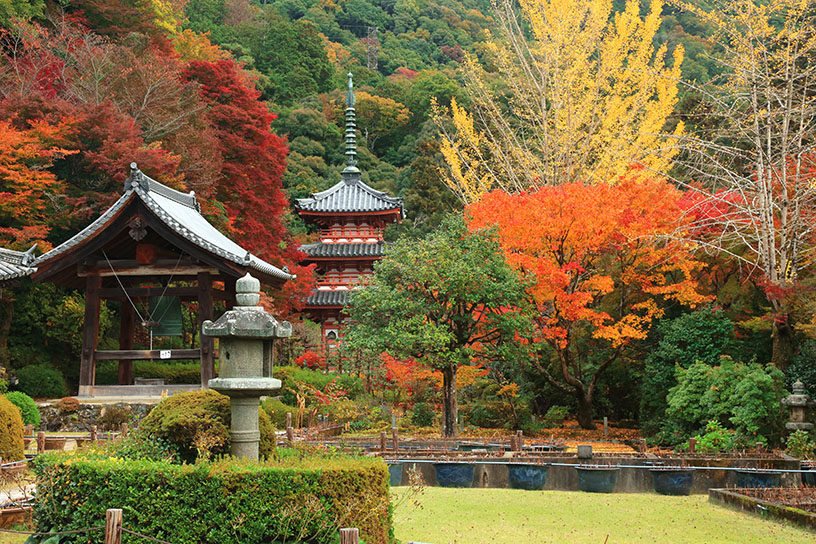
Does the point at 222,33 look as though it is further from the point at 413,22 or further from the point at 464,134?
the point at 464,134

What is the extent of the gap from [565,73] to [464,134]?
4837 millimetres

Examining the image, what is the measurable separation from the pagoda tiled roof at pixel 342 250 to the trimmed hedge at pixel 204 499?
27203 millimetres

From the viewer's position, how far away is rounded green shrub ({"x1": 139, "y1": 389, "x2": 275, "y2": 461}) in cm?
711

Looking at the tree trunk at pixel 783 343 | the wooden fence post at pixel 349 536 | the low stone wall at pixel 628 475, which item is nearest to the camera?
the wooden fence post at pixel 349 536

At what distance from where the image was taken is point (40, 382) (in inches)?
714

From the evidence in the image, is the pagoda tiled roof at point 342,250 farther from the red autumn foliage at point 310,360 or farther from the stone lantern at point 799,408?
the stone lantern at point 799,408

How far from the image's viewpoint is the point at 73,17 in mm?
27594

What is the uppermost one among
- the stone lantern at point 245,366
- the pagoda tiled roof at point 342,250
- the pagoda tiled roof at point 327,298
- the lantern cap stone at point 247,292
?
the pagoda tiled roof at point 342,250

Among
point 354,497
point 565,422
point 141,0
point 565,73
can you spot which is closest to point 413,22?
point 141,0

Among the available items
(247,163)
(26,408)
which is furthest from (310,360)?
(26,408)

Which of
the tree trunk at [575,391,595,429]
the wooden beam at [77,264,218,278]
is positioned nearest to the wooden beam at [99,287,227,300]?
the wooden beam at [77,264,218,278]

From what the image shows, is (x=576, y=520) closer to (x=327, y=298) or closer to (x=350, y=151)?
(x=327, y=298)

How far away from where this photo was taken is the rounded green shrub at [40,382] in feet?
59.0

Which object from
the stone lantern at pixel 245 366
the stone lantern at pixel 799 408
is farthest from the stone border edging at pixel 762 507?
the stone lantern at pixel 245 366
